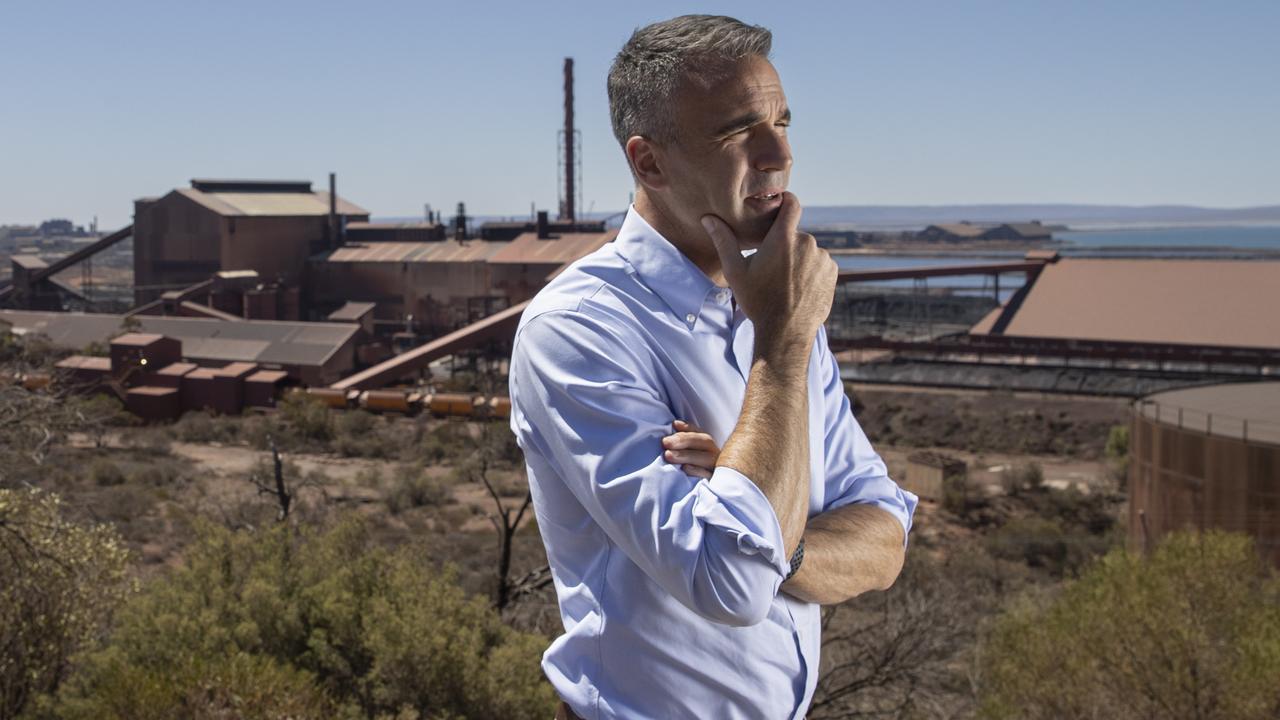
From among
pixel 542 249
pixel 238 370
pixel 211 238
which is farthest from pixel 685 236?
pixel 211 238

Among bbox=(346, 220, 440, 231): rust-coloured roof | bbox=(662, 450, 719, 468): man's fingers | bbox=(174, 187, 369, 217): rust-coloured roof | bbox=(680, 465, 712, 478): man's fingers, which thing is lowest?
bbox=(680, 465, 712, 478): man's fingers

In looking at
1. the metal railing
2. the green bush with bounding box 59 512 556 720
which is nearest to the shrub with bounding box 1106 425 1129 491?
the metal railing

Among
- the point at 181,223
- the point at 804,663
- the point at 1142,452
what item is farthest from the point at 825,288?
the point at 181,223

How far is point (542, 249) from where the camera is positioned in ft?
130

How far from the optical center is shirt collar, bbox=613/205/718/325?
1546 millimetres

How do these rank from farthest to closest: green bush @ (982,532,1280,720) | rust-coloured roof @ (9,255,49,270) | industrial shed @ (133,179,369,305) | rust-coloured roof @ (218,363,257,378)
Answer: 1. rust-coloured roof @ (9,255,49,270)
2. industrial shed @ (133,179,369,305)
3. rust-coloured roof @ (218,363,257,378)
4. green bush @ (982,532,1280,720)

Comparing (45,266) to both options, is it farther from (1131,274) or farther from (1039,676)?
(1039,676)

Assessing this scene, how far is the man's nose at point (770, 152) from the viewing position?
1.53 m

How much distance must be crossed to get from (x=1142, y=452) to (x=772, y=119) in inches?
609

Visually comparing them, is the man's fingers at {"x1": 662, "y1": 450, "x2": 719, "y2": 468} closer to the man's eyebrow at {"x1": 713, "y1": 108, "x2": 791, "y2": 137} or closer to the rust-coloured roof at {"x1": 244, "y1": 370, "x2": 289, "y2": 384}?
the man's eyebrow at {"x1": 713, "y1": 108, "x2": 791, "y2": 137}

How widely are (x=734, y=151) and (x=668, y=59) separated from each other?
14 cm

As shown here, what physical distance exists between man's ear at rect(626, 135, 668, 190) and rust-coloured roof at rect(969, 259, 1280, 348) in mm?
35179

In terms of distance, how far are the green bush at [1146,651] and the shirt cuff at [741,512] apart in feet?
26.2

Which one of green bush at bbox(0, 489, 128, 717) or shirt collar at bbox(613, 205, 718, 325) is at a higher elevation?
shirt collar at bbox(613, 205, 718, 325)
